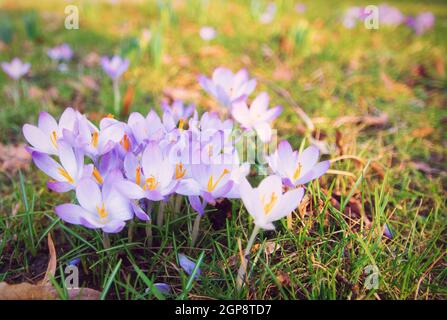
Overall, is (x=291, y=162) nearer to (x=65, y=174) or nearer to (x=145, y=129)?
(x=145, y=129)

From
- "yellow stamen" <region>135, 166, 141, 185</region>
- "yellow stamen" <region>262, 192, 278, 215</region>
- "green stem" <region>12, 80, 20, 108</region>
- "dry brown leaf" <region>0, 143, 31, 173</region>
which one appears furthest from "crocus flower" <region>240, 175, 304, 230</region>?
"green stem" <region>12, 80, 20, 108</region>

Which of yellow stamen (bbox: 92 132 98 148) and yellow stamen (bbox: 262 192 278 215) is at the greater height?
yellow stamen (bbox: 92 132 98 148)

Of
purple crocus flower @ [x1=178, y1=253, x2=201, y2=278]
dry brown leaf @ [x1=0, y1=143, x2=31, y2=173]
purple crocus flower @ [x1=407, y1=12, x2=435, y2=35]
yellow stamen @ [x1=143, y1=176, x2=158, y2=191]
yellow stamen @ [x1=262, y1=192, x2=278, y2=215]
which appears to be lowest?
purple crocus flower @ [x1=178, y1=253, x2=201, y2=278]

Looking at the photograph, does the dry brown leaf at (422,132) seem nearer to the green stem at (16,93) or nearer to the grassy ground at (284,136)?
the grassy ground at (284,136)

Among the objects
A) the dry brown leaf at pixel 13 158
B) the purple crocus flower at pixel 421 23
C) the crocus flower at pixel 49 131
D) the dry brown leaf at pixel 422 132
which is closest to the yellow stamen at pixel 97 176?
the crocus flower at pixel 49 131

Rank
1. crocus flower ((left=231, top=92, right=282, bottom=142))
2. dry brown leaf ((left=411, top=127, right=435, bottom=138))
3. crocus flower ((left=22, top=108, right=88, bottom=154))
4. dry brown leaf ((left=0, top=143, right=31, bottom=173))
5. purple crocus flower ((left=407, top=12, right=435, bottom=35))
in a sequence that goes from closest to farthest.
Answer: crocus flower ((left=22, top=108, right=88, bottom=154)) < crocus flower ((left=231, top=92, right=282, bottom=142)) < dry brown leaf ((left=0, top=143, right=31, bottom=173)) < dry brown leaf ((left=411, top=127, right=435, bottom=138)) < purple crocus flower ((left=407, top=12, right=435, bottom=35))

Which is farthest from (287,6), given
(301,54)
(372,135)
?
(372,135)

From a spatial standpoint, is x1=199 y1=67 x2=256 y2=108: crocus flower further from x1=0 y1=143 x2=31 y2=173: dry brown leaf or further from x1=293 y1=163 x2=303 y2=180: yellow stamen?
x1=0 y1=143 x2=31 y2=173: dry brown leaf

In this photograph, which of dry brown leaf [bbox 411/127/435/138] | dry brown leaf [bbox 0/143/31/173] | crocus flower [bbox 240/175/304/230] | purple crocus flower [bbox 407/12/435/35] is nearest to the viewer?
crocus flower [bbox 240/175/304/230]
